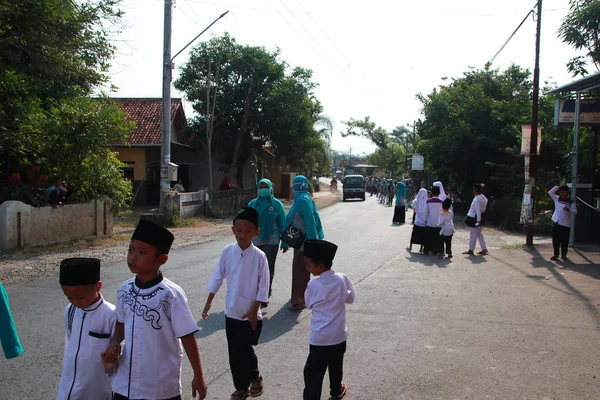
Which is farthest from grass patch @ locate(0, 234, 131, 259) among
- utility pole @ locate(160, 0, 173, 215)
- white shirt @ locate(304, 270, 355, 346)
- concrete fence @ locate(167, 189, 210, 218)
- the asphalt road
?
white shirt @ locate(304, 270, 355, 346)

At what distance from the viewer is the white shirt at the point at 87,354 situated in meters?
3.04

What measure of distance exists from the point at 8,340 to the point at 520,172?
2240 centimetres

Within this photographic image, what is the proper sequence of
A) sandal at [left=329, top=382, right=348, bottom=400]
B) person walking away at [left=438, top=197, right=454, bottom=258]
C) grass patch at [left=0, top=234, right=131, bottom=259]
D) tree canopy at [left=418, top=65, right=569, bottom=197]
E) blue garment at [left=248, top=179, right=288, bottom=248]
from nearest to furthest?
sandal at [left=329, top=382, right=348, bottom=400], blue garment at [left=248, top=179, right=288, bottom=248], grass patch at [left=0, top=234, right=131, bottom=259], person walking away at [left=438, top=197, right=454, bottom=258], tree canopy at [left=418, top=65, right=569, bottom=197]

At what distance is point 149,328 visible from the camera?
121 inches

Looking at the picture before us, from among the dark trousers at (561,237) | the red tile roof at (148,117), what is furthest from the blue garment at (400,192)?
the red tile roof at (148,117)

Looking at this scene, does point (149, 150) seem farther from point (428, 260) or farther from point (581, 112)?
point (581, 112)

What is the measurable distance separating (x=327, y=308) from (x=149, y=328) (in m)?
1.67

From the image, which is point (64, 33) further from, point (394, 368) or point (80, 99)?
point (394, 368)

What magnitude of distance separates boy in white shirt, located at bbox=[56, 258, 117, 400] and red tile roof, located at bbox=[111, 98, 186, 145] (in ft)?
86.5

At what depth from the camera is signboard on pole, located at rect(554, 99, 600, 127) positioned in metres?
14.2

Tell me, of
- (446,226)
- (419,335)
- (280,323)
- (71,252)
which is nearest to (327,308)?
(419,335)

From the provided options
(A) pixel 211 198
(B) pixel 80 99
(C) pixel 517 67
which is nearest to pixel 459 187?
(C) pixel 517 67

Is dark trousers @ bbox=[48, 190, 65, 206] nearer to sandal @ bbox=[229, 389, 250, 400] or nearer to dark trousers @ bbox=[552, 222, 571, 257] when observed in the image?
sandal @ bbox=[229, 389, 250, 400]

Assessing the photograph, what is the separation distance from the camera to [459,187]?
31.6 metres
